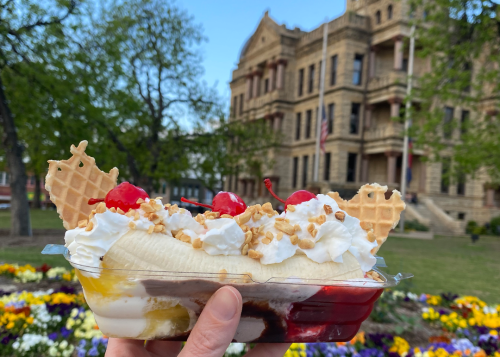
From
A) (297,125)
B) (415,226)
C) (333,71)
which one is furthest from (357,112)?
(415,226)

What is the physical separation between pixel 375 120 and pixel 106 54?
2403 cm

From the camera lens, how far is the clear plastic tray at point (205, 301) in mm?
1465

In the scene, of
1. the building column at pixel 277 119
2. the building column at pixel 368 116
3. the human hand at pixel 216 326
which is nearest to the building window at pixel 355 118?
the building column at pixel 368 116

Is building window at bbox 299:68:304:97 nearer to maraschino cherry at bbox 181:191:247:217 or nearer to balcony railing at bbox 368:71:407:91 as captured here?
balcony railing at bbox 368:71:407:91

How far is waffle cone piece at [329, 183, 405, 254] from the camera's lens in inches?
83.8

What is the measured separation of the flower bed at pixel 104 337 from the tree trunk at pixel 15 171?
775 cm

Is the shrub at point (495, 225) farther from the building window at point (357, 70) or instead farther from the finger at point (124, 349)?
the finger at point (124, 349)

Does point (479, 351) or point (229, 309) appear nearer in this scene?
point (229, 309)

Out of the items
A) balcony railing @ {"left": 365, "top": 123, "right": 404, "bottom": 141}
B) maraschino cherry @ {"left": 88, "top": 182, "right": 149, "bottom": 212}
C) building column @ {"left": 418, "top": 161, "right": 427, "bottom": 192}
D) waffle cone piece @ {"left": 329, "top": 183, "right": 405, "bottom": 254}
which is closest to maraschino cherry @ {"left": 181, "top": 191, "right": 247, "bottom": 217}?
maraschino cherry @ {"left": 88, "top": 182, "right": 149, "bottom": 212}

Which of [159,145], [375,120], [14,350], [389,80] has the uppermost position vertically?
[389,80]

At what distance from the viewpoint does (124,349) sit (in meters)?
1.95

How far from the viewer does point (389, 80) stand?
2755 cm

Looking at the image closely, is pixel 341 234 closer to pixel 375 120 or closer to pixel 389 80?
pixel 389 80

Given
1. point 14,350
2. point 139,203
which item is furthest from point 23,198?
point 139,203
